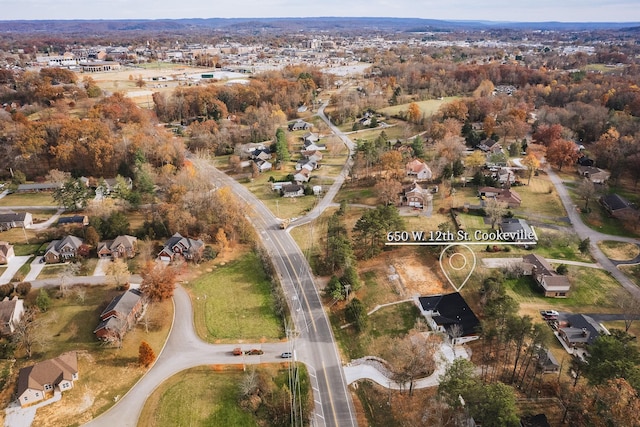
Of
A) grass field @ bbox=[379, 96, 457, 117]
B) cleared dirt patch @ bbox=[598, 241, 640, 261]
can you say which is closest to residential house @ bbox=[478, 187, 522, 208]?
cleared dirt patch @ bbox=[598, 241, 640, 261]

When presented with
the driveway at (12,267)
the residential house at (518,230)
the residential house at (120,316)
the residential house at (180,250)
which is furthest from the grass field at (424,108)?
the driveway at (12,267)

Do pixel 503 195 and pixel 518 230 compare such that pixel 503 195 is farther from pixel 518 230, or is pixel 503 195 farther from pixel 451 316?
pixel 451 316

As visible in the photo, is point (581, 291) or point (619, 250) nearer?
point (581, 291)

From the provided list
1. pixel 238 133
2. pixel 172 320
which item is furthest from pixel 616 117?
pixel 172 320

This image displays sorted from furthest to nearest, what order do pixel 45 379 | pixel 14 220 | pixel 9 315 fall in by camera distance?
pixel 14 220 → pixel 9 315 → pixel 45 379

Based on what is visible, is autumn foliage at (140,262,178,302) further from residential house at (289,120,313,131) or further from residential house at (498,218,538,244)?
residential house at (289,120,313,131)

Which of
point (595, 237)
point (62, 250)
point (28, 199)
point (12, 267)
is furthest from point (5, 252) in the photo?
Answer: point (595, 237)
